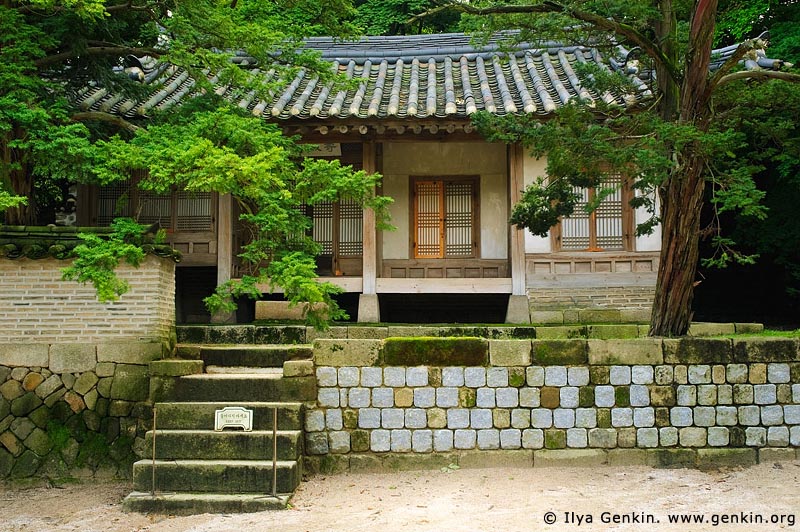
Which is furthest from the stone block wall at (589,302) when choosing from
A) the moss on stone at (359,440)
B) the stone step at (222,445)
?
the stone step at (222,445)

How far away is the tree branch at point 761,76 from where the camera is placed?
27.1ft

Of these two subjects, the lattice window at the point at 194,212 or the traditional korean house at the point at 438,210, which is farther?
the lattice window at the point at 194,212

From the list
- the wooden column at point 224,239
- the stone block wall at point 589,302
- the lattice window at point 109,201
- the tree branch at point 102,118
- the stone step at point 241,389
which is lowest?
the stone step at point 241,389

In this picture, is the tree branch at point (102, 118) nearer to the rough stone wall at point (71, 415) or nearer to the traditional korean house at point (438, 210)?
the traditional korean house at point (438, 210)

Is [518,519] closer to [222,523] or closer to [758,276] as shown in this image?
[222,523]

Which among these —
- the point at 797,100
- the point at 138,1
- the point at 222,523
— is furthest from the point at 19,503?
the point at 797,100

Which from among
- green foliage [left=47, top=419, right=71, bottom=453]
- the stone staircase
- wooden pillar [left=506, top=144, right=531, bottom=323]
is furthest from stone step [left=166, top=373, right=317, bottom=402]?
wooden pillar [left=506, top=144, right=531, bottom=323]

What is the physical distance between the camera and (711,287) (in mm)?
18297

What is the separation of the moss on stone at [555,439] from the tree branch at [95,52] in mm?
7528

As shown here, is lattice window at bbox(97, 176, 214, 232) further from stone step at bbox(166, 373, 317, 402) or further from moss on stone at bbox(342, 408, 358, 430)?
moss on stone at bbox(342, 408, 358, 430)

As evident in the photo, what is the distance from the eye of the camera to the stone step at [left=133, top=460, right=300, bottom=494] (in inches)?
288

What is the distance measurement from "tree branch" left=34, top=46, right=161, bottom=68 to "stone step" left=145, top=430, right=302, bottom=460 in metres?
5.54

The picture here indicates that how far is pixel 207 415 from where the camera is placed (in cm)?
794

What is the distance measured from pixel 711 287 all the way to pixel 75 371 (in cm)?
1575
